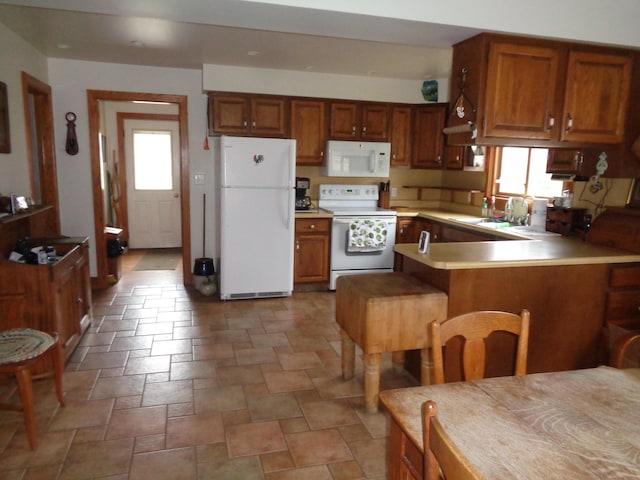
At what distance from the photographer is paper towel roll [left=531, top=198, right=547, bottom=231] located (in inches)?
153

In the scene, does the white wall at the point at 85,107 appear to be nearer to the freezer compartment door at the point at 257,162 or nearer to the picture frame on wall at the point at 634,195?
the freezer compartment door at the point at 257,162

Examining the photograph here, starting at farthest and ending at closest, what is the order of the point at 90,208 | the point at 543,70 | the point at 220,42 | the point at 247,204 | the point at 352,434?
the point at 90,208, the point at 247,204, the point at 220,42, the point at 543,70, the point at 352,434

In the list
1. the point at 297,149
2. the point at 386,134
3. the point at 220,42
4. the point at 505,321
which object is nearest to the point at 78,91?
the point at 220,42

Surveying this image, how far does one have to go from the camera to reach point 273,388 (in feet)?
9.57

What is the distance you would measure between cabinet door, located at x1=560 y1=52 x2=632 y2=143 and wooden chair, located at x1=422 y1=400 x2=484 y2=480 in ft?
8.12

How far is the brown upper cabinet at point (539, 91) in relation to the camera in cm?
261

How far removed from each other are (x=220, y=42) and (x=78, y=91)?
185 cm

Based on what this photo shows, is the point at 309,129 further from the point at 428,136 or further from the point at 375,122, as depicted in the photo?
the point at 428,136

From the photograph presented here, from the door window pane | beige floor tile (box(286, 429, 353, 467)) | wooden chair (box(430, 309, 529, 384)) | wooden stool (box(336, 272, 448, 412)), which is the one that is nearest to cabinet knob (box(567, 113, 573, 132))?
wooden stool (box(336, 272, 448, 412))

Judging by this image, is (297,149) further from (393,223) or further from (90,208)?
(90,208)

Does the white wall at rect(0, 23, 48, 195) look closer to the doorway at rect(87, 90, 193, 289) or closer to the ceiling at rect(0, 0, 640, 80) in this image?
the ceiling at rect(0, 0, 640, 80)

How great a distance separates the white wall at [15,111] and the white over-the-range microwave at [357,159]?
9.30 feet

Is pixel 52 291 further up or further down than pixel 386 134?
further down

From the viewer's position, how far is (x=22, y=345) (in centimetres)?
231
